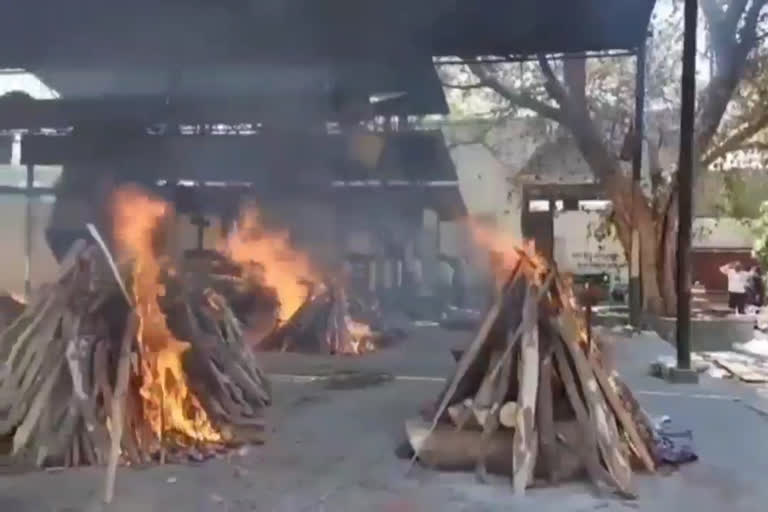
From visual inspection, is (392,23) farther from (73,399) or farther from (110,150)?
(73,399)

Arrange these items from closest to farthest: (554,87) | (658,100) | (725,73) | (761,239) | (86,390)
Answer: (86,390), (725,73), (554,87), (658,100), (761,239)

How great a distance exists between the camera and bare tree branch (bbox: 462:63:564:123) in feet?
34.8

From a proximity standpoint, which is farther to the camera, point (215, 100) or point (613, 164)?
point (613, 164)

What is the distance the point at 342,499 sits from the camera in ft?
9.29

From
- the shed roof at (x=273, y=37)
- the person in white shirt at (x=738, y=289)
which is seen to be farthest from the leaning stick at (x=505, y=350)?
the person in white shirt at (x=738, y=289)

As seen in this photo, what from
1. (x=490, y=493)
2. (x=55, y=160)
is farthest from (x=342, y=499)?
(x=55, y=160)

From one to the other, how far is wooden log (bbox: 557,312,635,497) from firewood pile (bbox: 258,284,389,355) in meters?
3.41

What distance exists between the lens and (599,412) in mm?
3256

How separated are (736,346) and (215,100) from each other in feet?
19.4

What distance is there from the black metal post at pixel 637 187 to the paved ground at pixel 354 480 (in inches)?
171

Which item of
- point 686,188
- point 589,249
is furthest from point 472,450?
point 589,249

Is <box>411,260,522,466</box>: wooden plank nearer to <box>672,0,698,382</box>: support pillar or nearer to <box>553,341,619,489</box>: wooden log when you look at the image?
<box>553,341,619,489</box>: wooden log

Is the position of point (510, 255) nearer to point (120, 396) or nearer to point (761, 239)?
point (120, 396)

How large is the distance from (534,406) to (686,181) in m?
3.12
